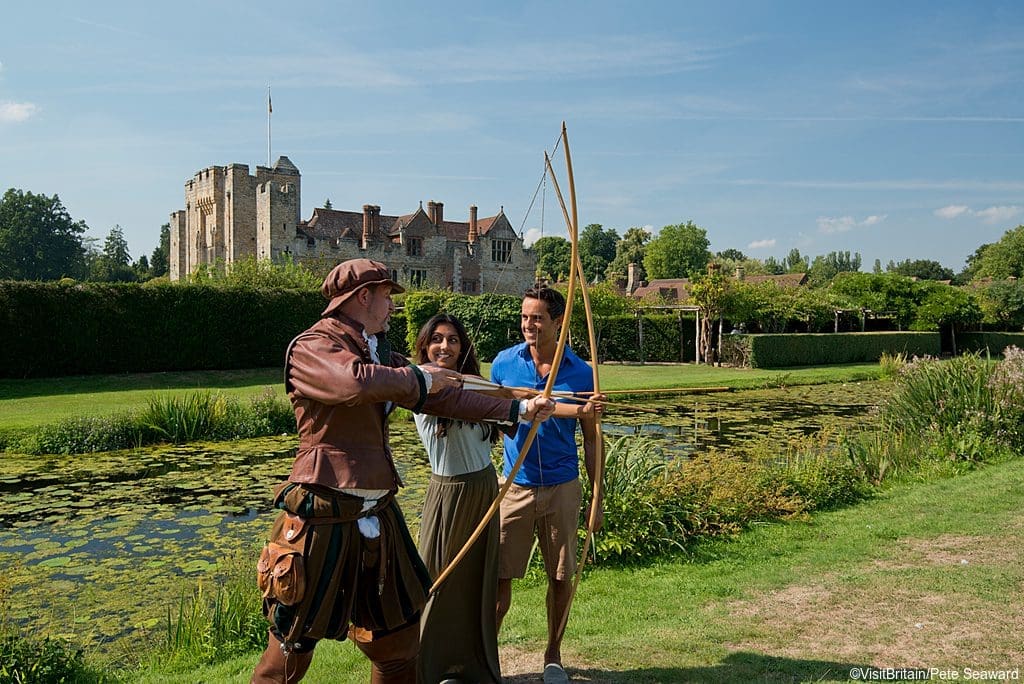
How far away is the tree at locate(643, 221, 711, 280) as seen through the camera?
262ft

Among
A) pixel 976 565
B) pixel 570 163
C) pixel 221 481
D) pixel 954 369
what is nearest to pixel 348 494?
pixel 570 163

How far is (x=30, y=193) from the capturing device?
6888cm

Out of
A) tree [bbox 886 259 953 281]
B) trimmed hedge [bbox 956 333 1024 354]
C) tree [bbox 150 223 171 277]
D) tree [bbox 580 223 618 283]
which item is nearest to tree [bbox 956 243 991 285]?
tree [bbox 886 259 953 281]

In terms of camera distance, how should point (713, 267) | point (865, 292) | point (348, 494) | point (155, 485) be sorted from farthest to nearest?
point (865, 292) → point (713, 267) → point (155, 485) → point (348, 494)

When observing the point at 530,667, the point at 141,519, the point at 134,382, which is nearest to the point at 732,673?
the point at 530,667

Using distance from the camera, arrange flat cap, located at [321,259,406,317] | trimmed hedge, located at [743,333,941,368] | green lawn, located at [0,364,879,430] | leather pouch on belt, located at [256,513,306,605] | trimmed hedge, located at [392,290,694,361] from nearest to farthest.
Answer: leather pouch on belt, located at [256,513,306,605], flat cap, located at [321,259,406,317], green lawn, located at [0,364,879,430], trimmed hedge, located at [392,290,694,361], trimmed hedge, located at [743,333,941,368]

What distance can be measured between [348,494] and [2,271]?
254 ft

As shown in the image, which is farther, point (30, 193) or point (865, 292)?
point (30, 193)

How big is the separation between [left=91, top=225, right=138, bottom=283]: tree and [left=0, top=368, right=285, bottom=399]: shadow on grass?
46.5 meters

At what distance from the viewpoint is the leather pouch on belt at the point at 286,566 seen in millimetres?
2443

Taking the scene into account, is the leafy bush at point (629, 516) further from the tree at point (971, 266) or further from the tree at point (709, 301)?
the tree at point (971, 266)

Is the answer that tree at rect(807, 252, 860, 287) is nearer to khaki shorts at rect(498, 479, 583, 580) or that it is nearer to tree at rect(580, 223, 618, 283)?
tree at rect(580, 223, 618, 283)

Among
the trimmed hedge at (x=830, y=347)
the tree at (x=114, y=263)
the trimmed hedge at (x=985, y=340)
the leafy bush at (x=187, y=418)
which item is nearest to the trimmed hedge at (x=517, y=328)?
the trimmed hedge at (x=830, y=347)

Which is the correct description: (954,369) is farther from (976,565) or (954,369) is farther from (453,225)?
(453,225)
